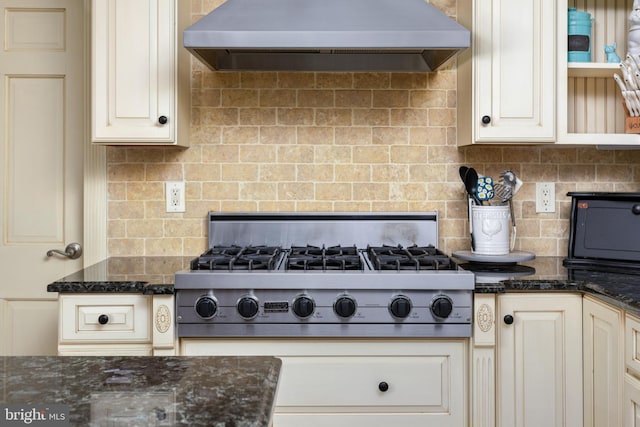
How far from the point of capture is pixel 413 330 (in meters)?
1.99

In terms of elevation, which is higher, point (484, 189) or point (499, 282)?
point (484, 189)

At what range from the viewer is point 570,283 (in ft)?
6.56

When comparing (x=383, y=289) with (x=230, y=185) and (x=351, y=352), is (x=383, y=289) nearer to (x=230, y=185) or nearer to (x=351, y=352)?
(x=351, y=352)

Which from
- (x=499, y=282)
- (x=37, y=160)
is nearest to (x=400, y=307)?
(x=499, y=282)

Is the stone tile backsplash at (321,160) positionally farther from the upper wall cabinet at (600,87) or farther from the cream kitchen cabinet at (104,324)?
the cream kitchen cabinet at (104,324)

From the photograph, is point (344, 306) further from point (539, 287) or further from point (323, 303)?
point (539, 287)

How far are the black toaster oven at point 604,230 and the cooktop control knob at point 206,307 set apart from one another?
1.43 meters

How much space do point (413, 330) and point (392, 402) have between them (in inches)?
10.0

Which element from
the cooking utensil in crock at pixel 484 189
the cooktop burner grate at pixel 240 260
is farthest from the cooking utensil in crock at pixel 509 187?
the cooktop burner grate at pixel 240 260

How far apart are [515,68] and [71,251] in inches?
80.0

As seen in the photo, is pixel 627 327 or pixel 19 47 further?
pixel 19 47

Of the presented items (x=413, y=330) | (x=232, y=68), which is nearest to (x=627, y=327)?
(x=413, y=330)

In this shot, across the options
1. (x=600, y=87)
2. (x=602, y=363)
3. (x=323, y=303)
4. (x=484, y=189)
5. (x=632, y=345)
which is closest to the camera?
(x=632, y=345)

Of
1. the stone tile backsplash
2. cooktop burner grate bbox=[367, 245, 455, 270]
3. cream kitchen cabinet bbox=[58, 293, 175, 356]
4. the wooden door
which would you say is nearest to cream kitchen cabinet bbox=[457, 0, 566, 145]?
the stone tile backsplash
